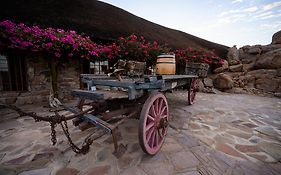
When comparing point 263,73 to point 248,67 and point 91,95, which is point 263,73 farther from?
point 91,95

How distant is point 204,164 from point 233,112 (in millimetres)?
3093

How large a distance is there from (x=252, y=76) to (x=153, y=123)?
9.46 m

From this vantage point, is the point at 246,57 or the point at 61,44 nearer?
the point at 61,44

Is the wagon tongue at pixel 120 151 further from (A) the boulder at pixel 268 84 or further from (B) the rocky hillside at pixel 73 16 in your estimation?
(A) the boulder at pixel 268 84

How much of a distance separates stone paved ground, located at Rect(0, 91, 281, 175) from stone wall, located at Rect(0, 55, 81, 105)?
1.78m

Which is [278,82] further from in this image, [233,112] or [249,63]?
[233,112]

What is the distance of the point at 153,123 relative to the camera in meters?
1.95

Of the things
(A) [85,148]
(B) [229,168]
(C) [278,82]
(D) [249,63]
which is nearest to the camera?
(A) [85,148]

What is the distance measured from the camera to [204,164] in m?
1.87

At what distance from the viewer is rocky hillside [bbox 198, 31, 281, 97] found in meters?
7.71

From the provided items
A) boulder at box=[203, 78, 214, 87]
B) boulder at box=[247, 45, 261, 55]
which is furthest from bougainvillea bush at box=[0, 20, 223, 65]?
boulder at box=[247, 45, 261, 55]

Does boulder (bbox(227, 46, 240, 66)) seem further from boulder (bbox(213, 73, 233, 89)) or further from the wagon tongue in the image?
the wagon tongue

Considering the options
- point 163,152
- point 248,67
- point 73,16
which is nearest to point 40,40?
point 73,16

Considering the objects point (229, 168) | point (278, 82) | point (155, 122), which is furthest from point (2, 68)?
point (278, 82)
